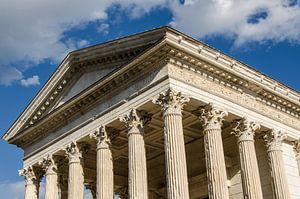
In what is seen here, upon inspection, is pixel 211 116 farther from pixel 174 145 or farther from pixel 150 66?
pixel 150 66

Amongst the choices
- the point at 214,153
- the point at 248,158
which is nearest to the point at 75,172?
the point at 214,153

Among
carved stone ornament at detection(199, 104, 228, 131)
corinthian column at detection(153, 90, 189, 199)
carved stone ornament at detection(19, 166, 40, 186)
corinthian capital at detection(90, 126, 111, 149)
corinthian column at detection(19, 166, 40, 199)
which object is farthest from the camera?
carved stone ornament at detection(19, 166, 40, 186)

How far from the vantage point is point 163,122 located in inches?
789

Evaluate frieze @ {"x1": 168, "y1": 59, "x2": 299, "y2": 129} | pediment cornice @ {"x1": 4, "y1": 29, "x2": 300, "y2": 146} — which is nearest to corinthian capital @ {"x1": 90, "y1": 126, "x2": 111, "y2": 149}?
pediment cornice @ {"x1": 4, "y1": 29, "x2": 300, "y2": 146}

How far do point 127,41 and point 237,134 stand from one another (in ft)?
21.8

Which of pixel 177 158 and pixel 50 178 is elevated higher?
pixel 50 178

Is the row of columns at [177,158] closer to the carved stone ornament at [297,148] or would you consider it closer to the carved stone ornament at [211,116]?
the carved stone ornament at [211,116]

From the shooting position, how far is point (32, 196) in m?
26.3

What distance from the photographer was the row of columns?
18.3 meters

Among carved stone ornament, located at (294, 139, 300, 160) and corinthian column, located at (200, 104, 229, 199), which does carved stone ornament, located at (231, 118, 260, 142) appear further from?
carved stone ornament, located at (294, 139, 300, 160)

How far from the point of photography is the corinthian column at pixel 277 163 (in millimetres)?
22438

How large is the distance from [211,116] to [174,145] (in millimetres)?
2818

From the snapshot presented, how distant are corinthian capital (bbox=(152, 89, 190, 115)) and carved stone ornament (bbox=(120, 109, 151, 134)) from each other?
1.47 m

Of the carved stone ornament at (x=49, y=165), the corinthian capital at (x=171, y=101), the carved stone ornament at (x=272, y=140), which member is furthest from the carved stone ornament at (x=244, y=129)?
the carved stone ornament at (x=49, y=165)
